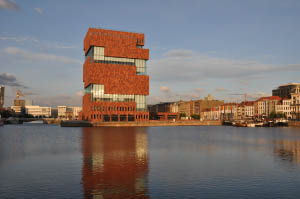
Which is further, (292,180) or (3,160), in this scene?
(3,160)

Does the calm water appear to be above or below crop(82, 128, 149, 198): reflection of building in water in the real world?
below

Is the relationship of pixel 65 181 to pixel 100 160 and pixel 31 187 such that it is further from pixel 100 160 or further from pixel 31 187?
pixel 100 160

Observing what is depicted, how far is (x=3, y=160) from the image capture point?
38.4 meters

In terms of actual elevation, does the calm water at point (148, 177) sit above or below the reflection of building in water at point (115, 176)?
below

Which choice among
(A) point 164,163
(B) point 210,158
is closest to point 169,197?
(A) point 164,163

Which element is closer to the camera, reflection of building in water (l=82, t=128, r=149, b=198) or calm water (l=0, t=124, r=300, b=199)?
reflection of building in water (l=82, t=128, r=149, b=198)

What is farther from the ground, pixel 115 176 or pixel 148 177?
pixel 115 176

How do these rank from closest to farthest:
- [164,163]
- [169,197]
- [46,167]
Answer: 1. [169,197]
2. [46,167]
3. [164,163]

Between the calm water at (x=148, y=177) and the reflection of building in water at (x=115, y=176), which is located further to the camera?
the calm water at (x=148, y=177)

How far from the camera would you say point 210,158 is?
40.5 metres

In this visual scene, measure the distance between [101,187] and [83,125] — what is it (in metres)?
158

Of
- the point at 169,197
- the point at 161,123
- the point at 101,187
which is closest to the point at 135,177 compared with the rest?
the point at 101,187

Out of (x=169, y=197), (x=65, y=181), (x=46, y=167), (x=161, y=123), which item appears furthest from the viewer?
(x=161, y=123)

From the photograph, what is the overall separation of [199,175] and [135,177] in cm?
613
